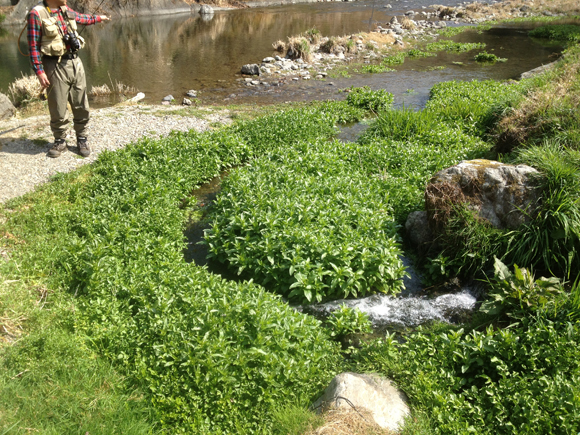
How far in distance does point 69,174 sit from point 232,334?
6.64 m

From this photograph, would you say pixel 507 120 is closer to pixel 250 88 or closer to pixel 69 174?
pixel 69 174

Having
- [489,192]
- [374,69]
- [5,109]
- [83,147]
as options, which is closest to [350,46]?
[374,69]

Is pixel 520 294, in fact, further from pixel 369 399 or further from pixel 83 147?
pixel 83 147

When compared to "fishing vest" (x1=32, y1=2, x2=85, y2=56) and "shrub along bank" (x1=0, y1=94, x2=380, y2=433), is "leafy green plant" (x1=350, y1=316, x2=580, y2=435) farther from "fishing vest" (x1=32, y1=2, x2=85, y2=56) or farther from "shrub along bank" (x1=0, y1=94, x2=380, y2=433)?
"fishing vest" (x1=32, y1=2, x2=85, y2=56)

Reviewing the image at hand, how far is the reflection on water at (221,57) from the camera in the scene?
63.6 feet

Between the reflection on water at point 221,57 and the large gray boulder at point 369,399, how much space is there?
14.3 metres

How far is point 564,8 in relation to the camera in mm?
45312

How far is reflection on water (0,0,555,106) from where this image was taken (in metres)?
19.4

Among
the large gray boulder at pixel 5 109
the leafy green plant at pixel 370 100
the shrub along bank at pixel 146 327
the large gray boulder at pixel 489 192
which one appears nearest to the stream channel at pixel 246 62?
the leafy green plant at pixel 370 100

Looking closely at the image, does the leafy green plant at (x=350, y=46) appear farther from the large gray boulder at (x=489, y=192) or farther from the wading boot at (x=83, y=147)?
the large gray boulder at (x=489, y=192)

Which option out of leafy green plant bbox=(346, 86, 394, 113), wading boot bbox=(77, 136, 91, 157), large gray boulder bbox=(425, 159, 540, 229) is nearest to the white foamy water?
large gray boulder bbox=(425, 159, 540, 229)

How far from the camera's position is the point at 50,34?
9000 mm

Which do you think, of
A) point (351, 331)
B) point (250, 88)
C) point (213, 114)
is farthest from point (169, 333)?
point (250, 88)

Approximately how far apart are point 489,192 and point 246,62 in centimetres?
1972
